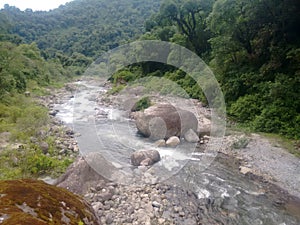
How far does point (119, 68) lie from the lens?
105 ft

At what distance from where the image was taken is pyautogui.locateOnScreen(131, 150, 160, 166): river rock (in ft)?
30.1

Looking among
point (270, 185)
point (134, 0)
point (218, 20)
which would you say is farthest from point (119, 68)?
point (134, 0)

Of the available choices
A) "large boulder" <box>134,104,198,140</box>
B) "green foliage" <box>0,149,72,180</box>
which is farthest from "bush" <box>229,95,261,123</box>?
"green foliage" <box>0,149,72,180</box>

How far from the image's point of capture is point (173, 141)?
11156 mm

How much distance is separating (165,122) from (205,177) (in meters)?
3.78

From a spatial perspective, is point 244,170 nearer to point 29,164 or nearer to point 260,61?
point 29,164

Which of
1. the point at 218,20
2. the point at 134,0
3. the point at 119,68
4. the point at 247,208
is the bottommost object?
the point at 247,208

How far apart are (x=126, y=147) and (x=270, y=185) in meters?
5.58

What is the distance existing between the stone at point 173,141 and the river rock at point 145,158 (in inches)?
61.4

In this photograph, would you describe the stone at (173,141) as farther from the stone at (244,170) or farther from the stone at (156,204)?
the stone at (156,204)

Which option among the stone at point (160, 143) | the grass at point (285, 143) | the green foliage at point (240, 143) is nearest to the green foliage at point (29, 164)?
the stone at point (160, 143)

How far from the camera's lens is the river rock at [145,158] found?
919 centimetres

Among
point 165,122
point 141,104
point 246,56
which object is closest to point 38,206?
point 165,122

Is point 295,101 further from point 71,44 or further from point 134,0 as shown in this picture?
point 134,0
